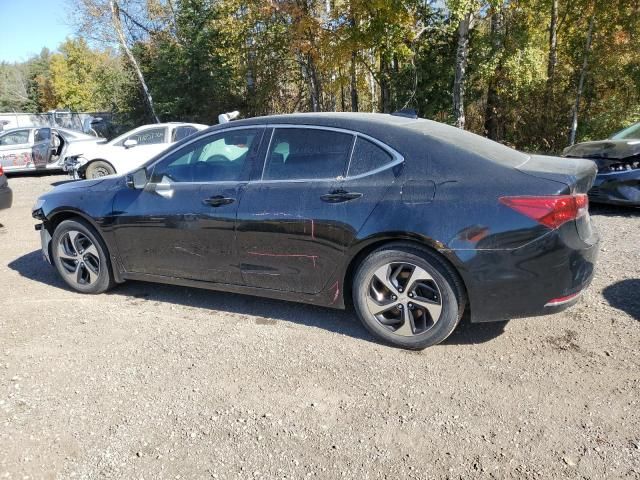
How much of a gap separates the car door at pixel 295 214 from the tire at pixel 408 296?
29 centimetres

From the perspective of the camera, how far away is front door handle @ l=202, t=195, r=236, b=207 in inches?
152

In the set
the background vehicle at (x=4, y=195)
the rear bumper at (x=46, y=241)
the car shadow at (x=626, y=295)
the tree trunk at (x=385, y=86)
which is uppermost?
the tree trunk at (x=385, y=86)

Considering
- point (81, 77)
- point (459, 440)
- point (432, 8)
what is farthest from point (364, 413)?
point (81, 77)

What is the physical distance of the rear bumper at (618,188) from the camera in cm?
627

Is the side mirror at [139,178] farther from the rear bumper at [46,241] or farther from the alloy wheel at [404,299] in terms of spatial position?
the alloy wheel at [404,299]

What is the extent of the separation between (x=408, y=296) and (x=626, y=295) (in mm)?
2133

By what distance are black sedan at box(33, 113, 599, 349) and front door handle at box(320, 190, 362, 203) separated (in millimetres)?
10

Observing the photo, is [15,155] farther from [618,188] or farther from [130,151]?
[618,188]

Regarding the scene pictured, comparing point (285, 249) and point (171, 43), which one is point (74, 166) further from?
point (171, 43)

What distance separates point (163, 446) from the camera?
260cm

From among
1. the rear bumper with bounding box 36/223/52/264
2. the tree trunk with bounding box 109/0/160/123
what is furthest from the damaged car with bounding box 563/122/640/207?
the tree trunk with bounding box 109/0/160/123

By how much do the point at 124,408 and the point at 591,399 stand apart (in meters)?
2.74

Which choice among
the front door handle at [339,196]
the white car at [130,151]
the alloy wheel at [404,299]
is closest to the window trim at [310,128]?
the front door handle at [339,196]

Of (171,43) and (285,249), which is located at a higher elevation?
(171,43)
